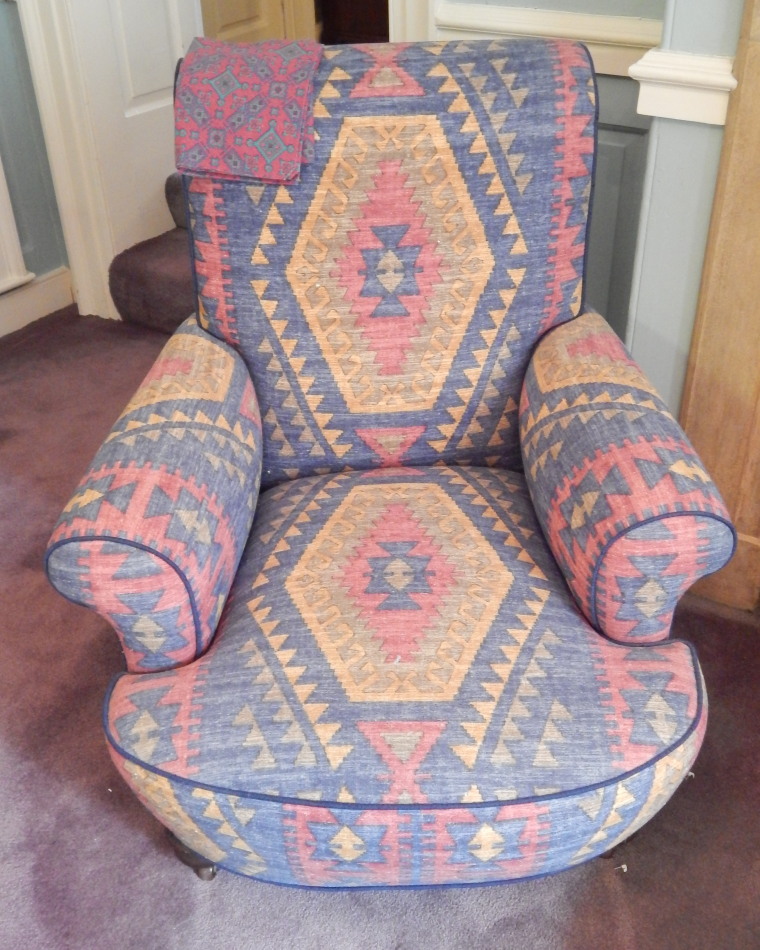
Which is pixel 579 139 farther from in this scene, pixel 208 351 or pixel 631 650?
pixel 631 650

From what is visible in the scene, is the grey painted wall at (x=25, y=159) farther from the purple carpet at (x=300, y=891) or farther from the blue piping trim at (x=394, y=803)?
the blue piping trim at (x=394, y=803)

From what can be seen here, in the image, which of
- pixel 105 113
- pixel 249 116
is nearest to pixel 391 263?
pixel 249 116

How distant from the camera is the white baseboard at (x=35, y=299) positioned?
8.99 feet

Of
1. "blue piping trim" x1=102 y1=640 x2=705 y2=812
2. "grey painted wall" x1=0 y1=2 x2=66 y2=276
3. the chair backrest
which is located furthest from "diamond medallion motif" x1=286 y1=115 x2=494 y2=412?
"grey painted wall" x1=0 y1=2 x2=66 y2=276

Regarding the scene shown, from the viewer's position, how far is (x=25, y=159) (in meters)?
2.65

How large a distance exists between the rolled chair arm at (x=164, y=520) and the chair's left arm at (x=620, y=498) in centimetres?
42

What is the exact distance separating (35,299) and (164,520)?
197cm

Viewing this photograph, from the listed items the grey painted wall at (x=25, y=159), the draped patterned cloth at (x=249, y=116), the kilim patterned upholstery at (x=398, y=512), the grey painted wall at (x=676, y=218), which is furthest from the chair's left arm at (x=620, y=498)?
the grey painted wall at (x=25, y=159)

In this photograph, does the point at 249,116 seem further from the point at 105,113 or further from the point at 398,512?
the point at 105,113

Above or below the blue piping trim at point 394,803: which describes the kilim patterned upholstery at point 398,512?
above

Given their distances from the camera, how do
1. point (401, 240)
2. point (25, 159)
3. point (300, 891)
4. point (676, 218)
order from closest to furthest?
point (300, 891) → point (401, 240) → point (676, 218) → point (25, 159)

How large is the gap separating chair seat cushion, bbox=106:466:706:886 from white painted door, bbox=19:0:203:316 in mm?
1819

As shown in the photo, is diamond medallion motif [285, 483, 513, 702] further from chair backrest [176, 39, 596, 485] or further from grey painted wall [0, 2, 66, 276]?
grey painted wall [0, 2, 66, 276]

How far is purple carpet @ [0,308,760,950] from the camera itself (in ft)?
4.05
